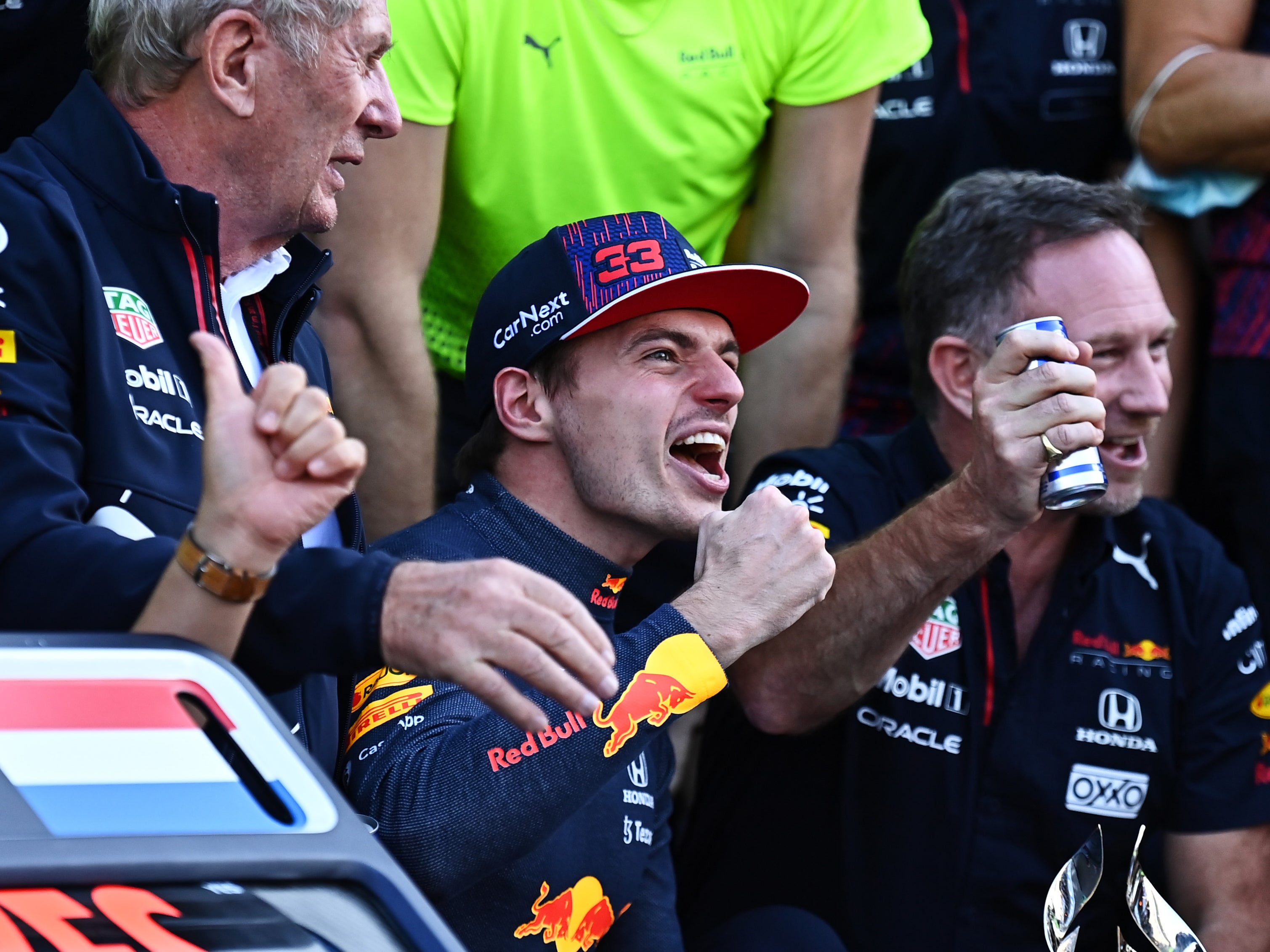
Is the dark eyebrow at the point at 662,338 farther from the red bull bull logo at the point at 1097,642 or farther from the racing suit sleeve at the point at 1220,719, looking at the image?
the racing suit sleeve at the point at 1220,719

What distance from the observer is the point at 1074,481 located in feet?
7.74

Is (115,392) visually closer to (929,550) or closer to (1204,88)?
(929,550)

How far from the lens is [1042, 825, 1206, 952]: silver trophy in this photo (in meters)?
2.71

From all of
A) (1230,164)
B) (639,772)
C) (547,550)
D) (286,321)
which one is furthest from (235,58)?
(1230,164)

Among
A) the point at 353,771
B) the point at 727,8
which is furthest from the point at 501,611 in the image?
the point at 727,8

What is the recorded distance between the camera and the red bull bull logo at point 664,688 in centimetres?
187

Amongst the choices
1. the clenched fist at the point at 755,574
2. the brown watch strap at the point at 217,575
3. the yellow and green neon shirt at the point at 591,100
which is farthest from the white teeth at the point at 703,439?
the brown watch strap at the point at 217,575

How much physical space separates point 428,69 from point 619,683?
4.67 ft

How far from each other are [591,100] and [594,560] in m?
1.03

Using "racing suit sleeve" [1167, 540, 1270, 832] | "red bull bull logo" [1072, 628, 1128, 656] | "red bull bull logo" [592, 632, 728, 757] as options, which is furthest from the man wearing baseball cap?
"racing suit sleeve" [1167, 540, 1270, 832]

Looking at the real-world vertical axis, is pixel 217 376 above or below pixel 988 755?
above

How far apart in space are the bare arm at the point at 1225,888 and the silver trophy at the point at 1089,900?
121mm

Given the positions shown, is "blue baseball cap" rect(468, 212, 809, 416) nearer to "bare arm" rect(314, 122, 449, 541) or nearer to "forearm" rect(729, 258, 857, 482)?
"bare arm" rect(314, 122, 449, 541)

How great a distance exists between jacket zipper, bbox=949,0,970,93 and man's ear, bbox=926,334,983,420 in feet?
2.72
